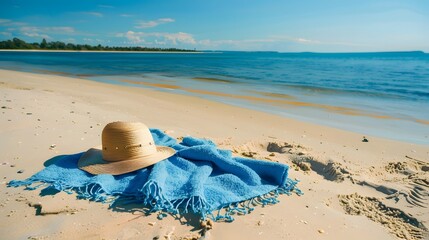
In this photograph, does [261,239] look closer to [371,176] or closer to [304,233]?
[304,233]

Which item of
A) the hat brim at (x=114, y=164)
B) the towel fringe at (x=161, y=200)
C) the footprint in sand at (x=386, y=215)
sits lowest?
the footprint in sand at (x=386, y=215)

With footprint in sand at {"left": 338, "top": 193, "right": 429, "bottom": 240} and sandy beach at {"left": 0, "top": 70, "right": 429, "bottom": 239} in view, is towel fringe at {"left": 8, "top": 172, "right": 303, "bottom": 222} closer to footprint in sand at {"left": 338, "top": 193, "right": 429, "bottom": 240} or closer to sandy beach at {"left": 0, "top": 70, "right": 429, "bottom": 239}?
sandy beach at {"left": 0, "top": 70, "right": 429, "bottom": 239}

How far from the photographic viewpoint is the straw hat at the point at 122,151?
12.4 ft

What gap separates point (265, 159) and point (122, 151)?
2.25 metres

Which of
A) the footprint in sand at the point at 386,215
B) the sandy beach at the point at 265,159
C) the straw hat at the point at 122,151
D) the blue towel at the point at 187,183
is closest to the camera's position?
the sandy beach at the point at 265,159

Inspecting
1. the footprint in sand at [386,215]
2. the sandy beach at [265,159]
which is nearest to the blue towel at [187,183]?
the sandy beach at [265,159]

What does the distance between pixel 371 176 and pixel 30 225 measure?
171 inches

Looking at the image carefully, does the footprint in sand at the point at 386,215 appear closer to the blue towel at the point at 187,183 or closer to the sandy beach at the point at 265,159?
the sandy beach at the point at 265,159

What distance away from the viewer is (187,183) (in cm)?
359

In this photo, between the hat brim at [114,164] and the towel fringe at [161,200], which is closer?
the towel fringe at [161,200]

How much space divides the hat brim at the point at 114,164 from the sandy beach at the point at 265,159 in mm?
497

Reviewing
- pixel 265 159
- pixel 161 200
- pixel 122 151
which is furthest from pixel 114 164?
pixel 265 159

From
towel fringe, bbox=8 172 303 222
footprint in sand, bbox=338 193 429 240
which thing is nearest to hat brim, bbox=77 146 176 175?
towel fringe, bbox=8 172 303 222

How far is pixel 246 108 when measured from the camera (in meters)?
10.3
